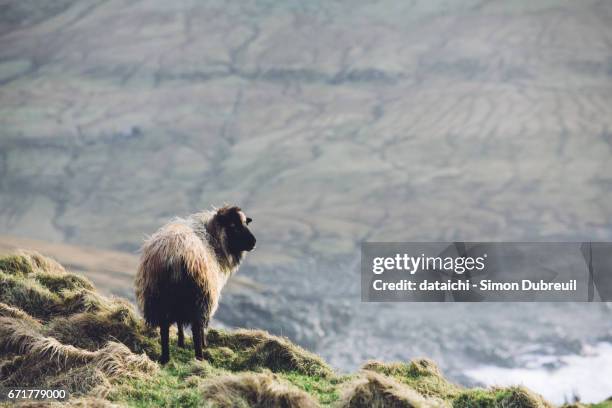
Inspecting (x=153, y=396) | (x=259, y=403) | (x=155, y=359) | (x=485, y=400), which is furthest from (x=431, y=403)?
(x=155, y=359)

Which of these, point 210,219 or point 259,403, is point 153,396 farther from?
point 210,219

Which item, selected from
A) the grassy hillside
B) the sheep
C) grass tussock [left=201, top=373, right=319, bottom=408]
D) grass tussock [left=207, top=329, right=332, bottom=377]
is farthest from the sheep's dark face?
grass tussock [left=201, top=373, right=319, bottom=408]

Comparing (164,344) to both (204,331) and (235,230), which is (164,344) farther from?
(235,230)

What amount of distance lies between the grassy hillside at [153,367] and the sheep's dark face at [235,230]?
2654 millimetres

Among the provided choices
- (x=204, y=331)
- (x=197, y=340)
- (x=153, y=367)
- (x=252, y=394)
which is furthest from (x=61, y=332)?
(x=252, y=394)

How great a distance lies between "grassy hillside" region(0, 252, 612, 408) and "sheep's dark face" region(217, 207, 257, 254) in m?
2.65

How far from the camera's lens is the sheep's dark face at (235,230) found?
22.8 metres

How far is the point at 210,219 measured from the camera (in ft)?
74.5

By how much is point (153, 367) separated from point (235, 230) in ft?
20.1

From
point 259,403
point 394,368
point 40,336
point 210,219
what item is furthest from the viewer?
point 210,219

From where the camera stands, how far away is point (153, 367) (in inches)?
688

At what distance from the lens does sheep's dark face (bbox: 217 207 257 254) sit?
22.8 m

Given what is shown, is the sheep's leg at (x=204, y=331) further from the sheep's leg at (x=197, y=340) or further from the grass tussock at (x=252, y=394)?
the grass tussock at (x=252, y=394)

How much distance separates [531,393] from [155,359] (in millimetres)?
7758
